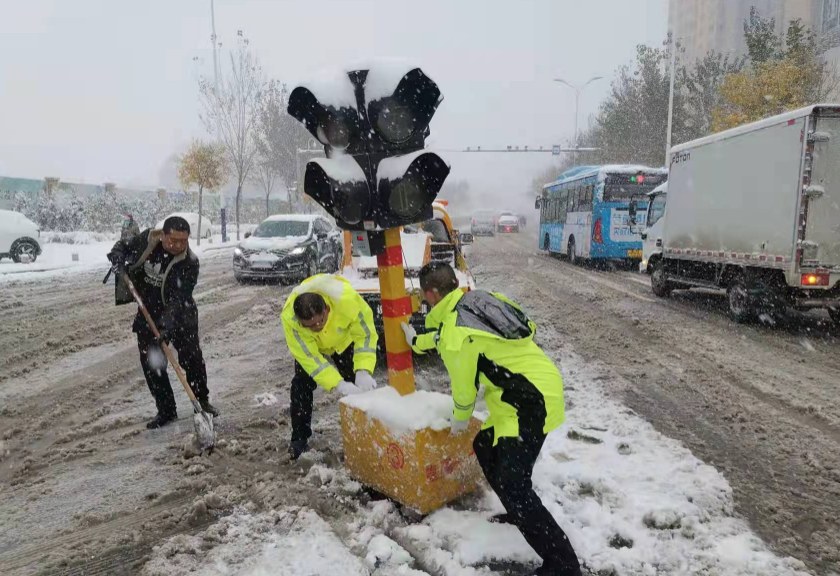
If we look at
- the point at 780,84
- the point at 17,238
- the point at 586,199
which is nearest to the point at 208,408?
the point at 586,199

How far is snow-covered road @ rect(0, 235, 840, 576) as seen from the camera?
3041mm

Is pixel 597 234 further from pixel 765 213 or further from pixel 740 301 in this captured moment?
pixel 765 213

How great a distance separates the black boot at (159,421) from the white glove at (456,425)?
294 centimetres

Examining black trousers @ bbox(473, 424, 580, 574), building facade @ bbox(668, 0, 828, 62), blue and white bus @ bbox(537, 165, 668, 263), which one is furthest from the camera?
building facade @ bbox(668, 0, 828, 62)

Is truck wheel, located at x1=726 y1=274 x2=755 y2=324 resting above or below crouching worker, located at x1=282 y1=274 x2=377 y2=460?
below

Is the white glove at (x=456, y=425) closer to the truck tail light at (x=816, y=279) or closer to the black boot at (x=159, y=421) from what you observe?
the black boot at (x=159, y=421)

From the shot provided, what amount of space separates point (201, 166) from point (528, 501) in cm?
2852

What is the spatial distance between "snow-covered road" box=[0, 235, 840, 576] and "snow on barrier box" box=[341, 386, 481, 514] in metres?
0.12

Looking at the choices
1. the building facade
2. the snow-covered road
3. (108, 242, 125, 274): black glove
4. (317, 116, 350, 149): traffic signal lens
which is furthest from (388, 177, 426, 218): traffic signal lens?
the building facade

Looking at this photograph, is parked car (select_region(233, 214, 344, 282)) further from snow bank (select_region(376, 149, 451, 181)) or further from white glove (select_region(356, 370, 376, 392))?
snow bank (select_region(376, 149, 451, 181))

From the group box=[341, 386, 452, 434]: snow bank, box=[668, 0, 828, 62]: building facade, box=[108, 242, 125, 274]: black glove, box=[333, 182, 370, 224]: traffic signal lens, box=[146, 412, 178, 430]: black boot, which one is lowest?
box=[146, 412, 178, 430]: black boot

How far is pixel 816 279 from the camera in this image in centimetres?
803

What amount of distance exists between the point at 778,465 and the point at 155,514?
13.8 feet

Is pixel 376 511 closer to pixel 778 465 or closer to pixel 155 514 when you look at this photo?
pixel 155 514
